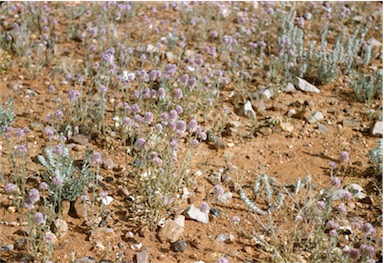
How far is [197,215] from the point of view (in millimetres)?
4570

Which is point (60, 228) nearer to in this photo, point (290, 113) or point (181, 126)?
point (181, 126)

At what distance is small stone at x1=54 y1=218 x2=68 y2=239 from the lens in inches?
167

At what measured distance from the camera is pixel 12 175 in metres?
4.78

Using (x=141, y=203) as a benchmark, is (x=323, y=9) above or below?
above

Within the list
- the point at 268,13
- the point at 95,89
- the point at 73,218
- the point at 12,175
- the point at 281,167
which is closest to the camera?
the point at 73,218

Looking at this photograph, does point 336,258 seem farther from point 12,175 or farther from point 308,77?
point 308,77

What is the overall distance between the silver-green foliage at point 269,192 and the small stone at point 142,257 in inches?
38.6

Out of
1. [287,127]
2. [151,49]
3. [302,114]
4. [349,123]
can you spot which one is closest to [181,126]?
[287,127]

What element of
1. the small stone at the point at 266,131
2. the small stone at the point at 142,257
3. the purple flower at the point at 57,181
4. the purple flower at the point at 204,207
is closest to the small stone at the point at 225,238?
the purple flower at the point at 204,207

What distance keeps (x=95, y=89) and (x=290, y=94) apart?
92.8 inches

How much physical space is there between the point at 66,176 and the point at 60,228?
19.6 inches

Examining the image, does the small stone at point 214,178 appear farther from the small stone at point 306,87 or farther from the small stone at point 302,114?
the small stone at point 306,87

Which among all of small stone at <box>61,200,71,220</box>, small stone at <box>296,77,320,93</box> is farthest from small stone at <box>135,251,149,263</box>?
small stone at <box>296,77,320,93</box>

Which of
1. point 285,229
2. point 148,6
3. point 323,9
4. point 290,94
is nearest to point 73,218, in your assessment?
point 285,229
